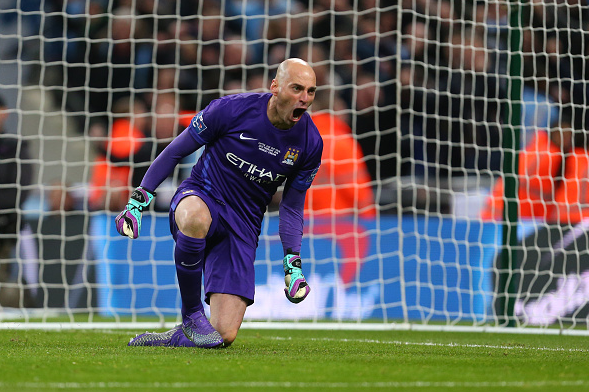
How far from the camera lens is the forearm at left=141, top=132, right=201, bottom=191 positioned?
423 centimetres

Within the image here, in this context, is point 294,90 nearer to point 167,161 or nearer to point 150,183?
point 167,161

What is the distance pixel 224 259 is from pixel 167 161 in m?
0.63

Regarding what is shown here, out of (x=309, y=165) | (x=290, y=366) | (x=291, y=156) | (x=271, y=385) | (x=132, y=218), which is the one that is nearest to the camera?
(x=271, y=385)

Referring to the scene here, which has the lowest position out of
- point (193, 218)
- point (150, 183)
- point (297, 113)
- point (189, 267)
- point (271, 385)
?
point (271, 385)

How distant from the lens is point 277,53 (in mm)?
10359

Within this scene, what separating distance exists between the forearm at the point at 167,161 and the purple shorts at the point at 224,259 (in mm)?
229

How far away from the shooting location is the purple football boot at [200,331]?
4242 millimetres

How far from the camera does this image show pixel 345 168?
907 cm

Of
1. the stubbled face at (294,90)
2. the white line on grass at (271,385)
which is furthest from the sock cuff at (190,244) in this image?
the white line on grass at (271,385)

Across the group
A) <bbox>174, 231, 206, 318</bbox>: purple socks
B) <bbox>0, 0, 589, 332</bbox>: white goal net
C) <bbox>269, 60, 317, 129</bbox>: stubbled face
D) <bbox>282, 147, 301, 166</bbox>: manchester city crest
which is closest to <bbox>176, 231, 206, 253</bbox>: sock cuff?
<bbox>174, 231, 206, 318</bbox>: purple socks

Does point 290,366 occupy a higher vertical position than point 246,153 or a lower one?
lower

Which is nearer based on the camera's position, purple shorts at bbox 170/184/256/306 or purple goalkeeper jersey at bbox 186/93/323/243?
purple goalkeeper jersey at bbox 186/93/323/243

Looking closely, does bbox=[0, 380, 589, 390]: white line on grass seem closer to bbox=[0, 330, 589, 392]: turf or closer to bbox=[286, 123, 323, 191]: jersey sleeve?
bbox=[0, 330, 589, 392]: turf

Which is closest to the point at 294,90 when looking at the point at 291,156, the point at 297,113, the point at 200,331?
the point at 297,113
